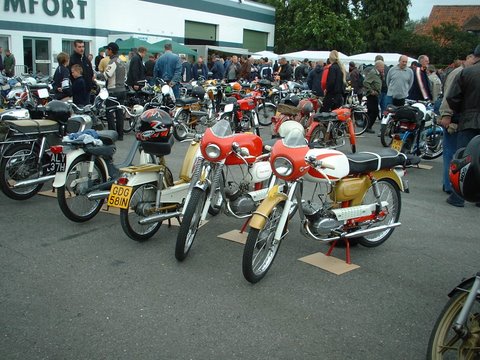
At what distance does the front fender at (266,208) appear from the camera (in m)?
3.97

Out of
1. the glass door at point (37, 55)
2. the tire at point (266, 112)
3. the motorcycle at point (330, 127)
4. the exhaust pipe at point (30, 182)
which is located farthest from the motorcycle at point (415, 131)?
the glass door at point (37, 55)

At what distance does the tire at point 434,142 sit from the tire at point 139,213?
22.3 ft

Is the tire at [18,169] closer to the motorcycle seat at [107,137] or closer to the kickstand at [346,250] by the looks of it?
the motorcycle seat at [107,137]

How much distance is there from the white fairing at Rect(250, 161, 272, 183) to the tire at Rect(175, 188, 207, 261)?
1.99 feet

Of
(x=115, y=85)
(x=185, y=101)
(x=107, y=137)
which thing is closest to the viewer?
(x=107, y=137)

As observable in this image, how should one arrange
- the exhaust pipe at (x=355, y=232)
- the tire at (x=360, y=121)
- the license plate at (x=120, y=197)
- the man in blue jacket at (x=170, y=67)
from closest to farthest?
the exhaust pipe at (x=355, y=232) < the license plate at (x=120, y=197) < the man in blue jacket at (x=170, y=67) < the tire at (x=360, y=121)

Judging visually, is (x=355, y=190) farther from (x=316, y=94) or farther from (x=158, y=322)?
(x=316, y=94)

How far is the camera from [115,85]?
34.6 ft

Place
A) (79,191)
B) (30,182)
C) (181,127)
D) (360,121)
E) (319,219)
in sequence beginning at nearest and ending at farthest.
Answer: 1. (319,219)
2. (79,191)
3. (30,182)
4. (181,127)
5. (360,121)

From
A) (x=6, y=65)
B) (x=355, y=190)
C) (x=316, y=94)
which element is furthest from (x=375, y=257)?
(x=6, y=65)

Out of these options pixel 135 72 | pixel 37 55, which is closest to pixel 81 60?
pixel 135 72

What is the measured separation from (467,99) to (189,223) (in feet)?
13.0

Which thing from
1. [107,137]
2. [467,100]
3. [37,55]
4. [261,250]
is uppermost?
[37,55]

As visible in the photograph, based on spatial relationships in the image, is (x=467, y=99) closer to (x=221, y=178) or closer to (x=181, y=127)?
(x=221, y=178)
